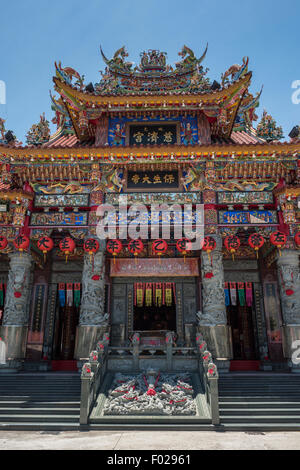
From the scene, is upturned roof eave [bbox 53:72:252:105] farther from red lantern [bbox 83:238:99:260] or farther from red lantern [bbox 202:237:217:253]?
red lantern [bbox 83:238:99:260]

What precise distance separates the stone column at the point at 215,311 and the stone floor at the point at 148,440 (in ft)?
11.6

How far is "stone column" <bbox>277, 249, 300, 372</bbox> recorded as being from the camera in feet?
33.3

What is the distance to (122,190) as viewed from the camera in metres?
12.1

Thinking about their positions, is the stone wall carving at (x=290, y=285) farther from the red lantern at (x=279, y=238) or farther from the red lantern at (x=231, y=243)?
the red lantern at (x=231, y=243)

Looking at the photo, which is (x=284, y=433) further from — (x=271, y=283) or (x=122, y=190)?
(x=122, y=190)

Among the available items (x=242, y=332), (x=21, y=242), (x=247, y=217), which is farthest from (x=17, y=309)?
(x=242, y=332)

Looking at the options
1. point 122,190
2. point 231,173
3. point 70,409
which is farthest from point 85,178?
point 70,409

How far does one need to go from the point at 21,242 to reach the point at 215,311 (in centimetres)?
741

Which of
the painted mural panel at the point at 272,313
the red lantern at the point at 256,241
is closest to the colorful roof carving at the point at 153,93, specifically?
the red lantern at the point at 256,241

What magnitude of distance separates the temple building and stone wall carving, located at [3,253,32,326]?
0.04 meters

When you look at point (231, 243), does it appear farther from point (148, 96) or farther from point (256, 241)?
point (148, 96)

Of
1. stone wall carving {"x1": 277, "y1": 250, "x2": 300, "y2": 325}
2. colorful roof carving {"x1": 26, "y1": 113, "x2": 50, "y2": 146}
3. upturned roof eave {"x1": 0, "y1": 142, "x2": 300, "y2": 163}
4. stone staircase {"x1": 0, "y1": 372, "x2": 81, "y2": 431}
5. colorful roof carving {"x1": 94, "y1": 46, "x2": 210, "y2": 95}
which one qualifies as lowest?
stone staircase {"x1": 0, "y1": 372, "x2": 81, "y2": 431}

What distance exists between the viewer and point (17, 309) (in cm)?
1076

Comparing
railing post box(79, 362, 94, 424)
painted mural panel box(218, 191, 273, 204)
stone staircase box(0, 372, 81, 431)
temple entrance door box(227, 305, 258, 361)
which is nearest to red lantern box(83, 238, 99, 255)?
stone staircase box(0, 372, 81, 431)
